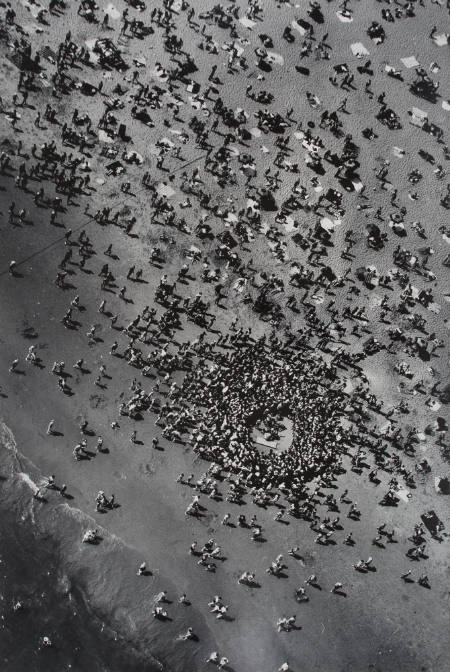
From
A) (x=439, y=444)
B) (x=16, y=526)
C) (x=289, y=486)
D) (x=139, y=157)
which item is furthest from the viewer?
(x=139, y=157)

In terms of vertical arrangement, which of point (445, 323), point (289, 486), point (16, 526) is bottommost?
point (16, 526)

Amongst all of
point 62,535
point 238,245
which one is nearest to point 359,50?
point 238,245

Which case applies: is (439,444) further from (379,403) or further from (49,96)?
(49,96)

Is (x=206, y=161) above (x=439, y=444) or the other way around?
above

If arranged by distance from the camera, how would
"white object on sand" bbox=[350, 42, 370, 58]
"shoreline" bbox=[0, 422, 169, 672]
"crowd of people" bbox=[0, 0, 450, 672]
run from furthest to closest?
"white object on sand" bbox=[350, 42, 370, 58] → "crowd of people" bbox=[0, 0, 450, 672] → "shoreline" bbox=[0, 422, 169, 672]

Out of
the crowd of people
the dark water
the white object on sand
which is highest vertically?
the white object on sand

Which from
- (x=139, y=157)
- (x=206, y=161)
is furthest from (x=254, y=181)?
(x=139, y=157)

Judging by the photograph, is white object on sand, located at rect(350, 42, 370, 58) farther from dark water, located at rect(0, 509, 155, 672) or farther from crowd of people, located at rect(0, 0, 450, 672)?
dark water, located at rect(0, 509, 155, 672)

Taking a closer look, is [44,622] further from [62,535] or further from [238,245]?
[238,245]

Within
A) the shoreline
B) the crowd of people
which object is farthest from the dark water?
the crowd of people
